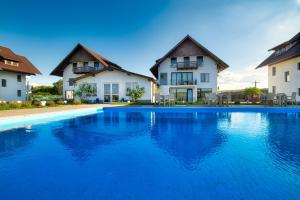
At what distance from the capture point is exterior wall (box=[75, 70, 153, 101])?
2412 cm

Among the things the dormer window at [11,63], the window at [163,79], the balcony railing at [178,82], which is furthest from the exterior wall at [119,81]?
the dormer window at [11,63]

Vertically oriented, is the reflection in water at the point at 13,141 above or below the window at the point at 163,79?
below

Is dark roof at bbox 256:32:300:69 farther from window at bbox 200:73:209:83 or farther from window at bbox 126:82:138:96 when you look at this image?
window at bbox 126:82:138:96

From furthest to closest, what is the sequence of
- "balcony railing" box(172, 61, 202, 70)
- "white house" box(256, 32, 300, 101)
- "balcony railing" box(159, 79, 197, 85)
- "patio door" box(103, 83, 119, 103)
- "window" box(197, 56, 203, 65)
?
"patio door" box(103, 83, 119, 103) < "balcony railing" box(159, 79, 197, 85) < "window" box(197, 56, 203, 65) < "balcony railing" box(172, 61, 202, 70) < "white house" box(256, 32, 300, 101)

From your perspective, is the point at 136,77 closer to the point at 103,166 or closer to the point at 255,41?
the point at 255,41

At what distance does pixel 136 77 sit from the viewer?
2441cm

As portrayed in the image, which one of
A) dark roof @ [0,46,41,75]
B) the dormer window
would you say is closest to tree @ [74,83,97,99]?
dark roof @ [0,46,41,75]

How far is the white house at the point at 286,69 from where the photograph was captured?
20578mm

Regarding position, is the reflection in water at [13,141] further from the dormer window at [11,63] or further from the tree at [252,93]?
the tree at [252,93]

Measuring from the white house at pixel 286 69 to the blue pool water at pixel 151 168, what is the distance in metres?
18.8

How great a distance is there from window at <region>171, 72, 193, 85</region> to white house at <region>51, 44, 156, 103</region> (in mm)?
3062

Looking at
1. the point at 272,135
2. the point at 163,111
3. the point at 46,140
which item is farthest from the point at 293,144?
the point at 163,111

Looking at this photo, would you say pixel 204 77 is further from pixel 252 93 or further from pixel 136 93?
pixel 136 93

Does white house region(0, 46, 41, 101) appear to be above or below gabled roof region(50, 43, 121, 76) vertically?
below
